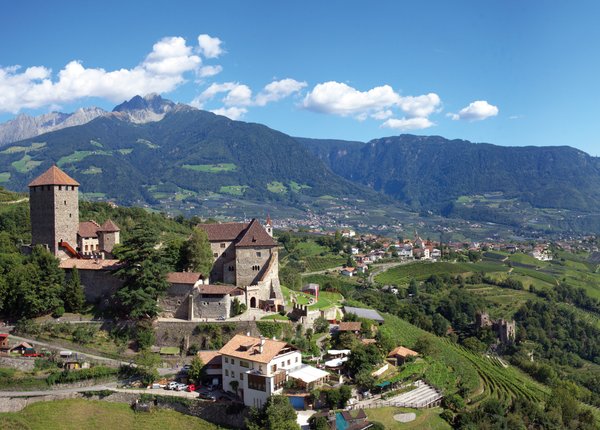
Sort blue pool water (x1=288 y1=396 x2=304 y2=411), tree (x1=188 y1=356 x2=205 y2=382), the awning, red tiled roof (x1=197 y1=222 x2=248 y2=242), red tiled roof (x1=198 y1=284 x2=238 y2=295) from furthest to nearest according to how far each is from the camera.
Answer: red tiled roof (x1=197 y1=222 x2=248 y2=242), red tiled roof (x1=198 y1=284 x2=238 y2=295), tree (x1=188 y1=356 x2=205 y2=382), the awning, blue pool water (x1=288 y1=396 x2=304 y2=411)

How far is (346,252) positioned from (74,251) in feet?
277

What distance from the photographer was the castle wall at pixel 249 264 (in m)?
50.8

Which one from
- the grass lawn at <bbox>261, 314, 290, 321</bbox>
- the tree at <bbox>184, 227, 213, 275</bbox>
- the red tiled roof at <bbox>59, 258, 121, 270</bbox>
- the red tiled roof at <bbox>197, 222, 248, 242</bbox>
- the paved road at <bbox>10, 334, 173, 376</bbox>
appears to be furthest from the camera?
the red tiled roof at <bbox>197, 222, 248, 242</bbox>

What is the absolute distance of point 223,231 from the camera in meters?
52.8

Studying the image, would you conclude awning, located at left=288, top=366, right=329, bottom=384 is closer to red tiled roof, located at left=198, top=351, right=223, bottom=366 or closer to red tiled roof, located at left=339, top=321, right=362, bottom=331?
red tiled roof, located at left=198, top=351, right=223, bottom=366

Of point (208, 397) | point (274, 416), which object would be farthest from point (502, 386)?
point (208, 397)

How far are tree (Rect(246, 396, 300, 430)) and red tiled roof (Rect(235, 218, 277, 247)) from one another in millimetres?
18175

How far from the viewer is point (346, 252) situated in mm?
129125

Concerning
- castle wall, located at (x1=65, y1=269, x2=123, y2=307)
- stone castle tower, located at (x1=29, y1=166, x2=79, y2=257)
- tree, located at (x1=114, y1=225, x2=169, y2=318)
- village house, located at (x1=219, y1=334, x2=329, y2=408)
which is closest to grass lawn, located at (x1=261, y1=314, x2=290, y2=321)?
village house, located at (x1=219, y1=334, x2=329, y2=408)

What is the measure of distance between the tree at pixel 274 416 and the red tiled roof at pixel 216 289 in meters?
12.4

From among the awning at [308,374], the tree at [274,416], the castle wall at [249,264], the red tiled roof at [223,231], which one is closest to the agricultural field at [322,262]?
the red tiled roof at [223,231]

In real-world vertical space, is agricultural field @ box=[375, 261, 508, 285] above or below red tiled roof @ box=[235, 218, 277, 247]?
below

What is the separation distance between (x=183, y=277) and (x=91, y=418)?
1368 cm

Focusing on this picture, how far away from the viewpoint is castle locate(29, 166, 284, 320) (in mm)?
45875
